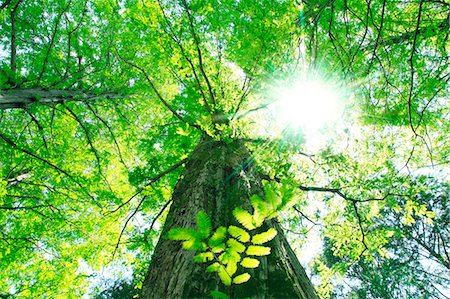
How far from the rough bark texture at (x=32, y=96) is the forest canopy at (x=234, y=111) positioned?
3cm

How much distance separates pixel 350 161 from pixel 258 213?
12.7 feet

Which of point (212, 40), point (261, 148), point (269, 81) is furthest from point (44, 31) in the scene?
point (261, 148)

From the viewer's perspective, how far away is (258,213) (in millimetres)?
824

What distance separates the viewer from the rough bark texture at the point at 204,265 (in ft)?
4.76

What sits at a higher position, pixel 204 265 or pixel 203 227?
pixel 204 265

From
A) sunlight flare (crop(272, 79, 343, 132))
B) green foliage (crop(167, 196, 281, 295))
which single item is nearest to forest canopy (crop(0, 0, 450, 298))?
sunlight flare (crop(272, 79, 343, 132))

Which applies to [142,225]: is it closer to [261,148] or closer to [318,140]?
[261,148]

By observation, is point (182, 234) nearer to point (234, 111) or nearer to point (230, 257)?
point (230, 257)

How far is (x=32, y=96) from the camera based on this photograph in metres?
4.20

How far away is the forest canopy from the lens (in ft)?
11.2

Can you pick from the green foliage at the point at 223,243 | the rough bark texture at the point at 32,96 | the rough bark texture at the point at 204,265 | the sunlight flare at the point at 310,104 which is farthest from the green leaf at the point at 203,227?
the rough bark texture at the point at 32,96

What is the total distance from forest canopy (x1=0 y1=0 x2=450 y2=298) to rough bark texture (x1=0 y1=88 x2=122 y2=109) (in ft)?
0.10

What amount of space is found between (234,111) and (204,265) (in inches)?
104

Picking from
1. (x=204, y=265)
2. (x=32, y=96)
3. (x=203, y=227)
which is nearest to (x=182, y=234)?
(x=203, y=227)
